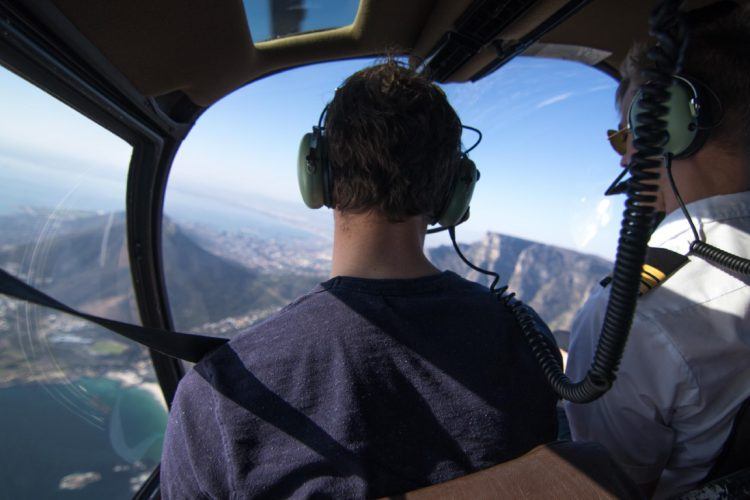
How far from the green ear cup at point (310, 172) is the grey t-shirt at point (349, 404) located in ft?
1.21

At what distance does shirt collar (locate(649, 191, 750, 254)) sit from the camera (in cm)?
112

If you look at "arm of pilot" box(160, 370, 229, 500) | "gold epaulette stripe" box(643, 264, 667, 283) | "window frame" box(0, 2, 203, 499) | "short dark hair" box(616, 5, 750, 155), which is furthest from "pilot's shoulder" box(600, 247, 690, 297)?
"window frame" box(0, 2, 203, 499)

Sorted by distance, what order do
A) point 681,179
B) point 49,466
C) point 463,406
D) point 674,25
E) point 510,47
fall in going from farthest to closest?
point 510,47, point 49,466, point 681,179, point 463,406, point 674,25

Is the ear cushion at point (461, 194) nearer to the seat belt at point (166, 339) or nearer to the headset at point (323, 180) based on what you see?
the headset at point (323, 180)

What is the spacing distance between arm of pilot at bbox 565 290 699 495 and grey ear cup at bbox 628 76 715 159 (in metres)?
0.47

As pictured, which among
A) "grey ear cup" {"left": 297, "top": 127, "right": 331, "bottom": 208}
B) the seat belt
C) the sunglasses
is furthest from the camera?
the sunglasses

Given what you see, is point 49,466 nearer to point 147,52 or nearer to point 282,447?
point 282,447

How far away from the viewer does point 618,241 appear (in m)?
0.65

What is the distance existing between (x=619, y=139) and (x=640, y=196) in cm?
107

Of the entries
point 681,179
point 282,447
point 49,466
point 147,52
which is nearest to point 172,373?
point 49,466

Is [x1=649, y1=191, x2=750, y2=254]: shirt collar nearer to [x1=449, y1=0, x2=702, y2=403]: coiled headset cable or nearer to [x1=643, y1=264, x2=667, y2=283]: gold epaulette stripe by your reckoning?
[x1=643, y1=264, x2=667, y2=283]: gold epaulette stripe

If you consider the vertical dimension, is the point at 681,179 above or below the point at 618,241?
above

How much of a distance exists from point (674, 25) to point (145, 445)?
2971 millimetres

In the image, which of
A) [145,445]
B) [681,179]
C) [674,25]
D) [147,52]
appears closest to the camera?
[674,25]
